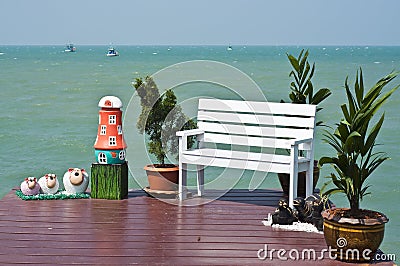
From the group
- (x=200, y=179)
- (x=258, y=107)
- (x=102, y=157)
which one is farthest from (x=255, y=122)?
(x=102, y=157)

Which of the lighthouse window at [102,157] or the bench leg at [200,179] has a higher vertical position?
the lighthouse window at [102,157]

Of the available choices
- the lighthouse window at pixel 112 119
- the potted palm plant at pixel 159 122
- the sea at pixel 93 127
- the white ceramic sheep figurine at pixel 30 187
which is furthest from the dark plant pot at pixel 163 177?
the white ceramic sheep figurine at pixel 30 187

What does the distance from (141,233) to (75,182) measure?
4.58 ft

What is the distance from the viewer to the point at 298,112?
6.24 metres

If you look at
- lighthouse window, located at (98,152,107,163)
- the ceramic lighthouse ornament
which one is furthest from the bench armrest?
lighthouse window, located at (98,152,107,163)

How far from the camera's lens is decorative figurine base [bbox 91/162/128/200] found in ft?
Answer: 20.7

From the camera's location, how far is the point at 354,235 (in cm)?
457

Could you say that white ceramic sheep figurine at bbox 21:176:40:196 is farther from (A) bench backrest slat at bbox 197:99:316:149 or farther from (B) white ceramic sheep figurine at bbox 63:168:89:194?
(A) bench backrest slat at bbox 197:99:316:149

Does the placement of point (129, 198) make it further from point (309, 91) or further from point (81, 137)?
point (81, 137)

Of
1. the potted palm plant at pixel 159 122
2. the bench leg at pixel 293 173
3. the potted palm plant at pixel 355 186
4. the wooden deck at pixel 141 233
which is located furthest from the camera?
the potted palm plant at pixel 159 122

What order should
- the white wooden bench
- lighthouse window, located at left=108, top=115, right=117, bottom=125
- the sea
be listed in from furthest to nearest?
the sea
lighthouse window, located at left=108, top=115, right=117, bottom=125
the white wooden bench

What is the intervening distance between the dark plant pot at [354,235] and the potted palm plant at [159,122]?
2081mm

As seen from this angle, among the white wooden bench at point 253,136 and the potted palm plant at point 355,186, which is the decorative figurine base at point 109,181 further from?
the potted palm plant at point 355,186

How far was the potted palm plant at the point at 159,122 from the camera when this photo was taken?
21.2 feet
